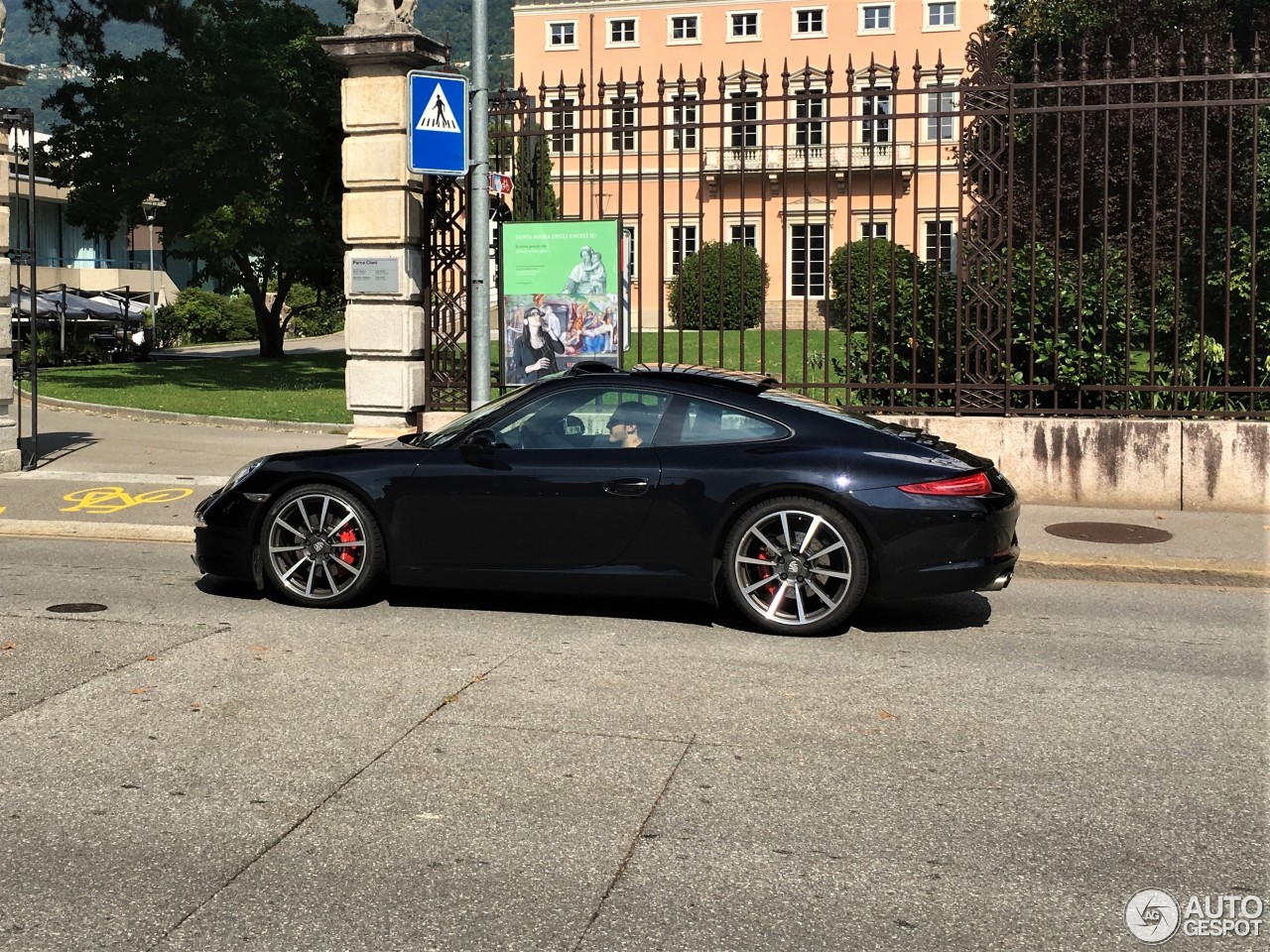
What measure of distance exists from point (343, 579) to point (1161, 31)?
34.0 metres

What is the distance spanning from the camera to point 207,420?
2088 cm

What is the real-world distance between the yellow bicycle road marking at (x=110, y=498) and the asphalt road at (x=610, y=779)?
408 centimetres

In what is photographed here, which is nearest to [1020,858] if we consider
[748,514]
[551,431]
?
[748,514]

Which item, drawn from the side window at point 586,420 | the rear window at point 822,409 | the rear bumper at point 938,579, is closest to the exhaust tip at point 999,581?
the rear bumper at point 938,579

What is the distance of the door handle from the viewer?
7.72 meters

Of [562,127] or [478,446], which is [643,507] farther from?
[562,127]

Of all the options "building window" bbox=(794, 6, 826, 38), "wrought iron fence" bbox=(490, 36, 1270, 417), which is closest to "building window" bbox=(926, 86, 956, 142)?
"wrought iron fence" bbox=(490, 36, 1270, 417)

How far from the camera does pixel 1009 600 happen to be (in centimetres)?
887

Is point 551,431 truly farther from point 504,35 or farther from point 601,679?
point 504,35

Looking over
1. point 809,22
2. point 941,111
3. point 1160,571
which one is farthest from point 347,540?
point 809,22

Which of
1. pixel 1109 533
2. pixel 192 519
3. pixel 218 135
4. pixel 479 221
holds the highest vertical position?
pixel 218 135

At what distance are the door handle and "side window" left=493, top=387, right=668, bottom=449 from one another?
0.76ft

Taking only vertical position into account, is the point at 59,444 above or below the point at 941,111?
below

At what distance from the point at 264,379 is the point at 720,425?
2532cm
